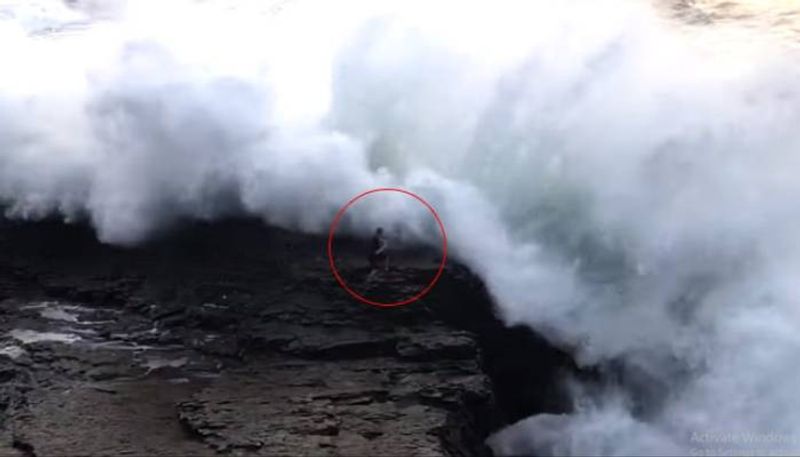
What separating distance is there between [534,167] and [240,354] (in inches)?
156

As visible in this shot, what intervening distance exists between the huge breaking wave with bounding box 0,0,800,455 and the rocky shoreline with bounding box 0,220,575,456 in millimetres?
368

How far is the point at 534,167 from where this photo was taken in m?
9.55

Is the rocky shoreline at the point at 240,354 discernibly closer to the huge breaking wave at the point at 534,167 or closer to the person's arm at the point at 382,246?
the person's arm at the point at 382,246

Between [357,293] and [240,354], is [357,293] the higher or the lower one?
the higher one

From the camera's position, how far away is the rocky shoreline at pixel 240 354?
6.37 m

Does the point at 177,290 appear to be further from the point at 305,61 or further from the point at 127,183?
the point at 305,61

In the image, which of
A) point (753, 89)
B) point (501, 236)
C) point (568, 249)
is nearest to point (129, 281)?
point (501, 236)

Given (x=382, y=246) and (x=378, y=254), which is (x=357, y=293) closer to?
(x=378, y=254)

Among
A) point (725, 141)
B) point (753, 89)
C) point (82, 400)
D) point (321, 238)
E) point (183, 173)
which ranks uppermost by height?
point (753, 89)

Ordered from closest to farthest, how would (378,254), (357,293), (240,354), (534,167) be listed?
(240,354)
(357,293)
(378,254)
(534,167)

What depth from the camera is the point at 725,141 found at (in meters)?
9.60

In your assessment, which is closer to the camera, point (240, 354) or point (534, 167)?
point (240, 354)

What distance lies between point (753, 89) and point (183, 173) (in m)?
6.65

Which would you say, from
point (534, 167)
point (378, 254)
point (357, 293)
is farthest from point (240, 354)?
point (534, 167)
